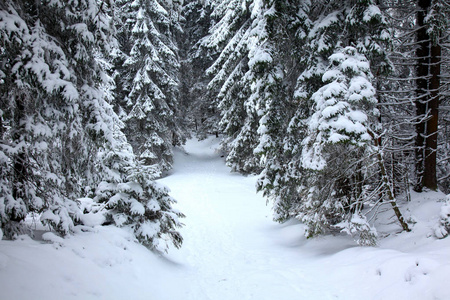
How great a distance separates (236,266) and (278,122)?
4.29 m

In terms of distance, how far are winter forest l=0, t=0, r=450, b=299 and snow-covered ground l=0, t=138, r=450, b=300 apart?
1.11 feet

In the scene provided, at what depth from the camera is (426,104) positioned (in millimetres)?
7215

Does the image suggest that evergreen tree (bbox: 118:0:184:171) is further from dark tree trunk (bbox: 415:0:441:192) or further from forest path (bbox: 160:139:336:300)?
dark tree trunk (bbox: 415:0:441:192)

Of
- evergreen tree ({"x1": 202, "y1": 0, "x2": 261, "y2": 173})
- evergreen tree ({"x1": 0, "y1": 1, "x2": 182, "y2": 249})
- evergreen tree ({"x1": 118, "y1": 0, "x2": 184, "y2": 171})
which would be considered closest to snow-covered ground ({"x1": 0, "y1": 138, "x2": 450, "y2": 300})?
evergreen tree ({"x1": 0, "y1": 1, "x2": 182, "y2": 249})

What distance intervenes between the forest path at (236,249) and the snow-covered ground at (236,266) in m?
0.03

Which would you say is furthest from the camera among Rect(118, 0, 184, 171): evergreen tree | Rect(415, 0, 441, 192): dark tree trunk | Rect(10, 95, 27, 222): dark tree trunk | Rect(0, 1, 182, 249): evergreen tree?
Rect(118, 0, 184, 171): evergreen tree

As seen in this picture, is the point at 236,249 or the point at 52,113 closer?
the point at 52,113

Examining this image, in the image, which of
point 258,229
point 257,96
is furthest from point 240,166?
point 257,96

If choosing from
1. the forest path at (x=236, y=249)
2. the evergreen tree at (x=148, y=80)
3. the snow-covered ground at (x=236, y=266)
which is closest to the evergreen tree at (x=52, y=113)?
the snow-covered ground at (x=236, y=266)

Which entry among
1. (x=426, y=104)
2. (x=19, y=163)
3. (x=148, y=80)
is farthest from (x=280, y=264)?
(x=148, y=80)

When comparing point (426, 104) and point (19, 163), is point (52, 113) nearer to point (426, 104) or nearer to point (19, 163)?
point (19, 163)

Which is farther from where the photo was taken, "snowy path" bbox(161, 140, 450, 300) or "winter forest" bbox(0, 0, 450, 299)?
"snowy path" bbox(161, 140, 450, 300)

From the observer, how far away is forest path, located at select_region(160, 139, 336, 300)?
17.5 ft

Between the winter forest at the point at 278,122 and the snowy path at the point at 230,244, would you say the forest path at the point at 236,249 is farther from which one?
the winter forest at the point at 278,122
